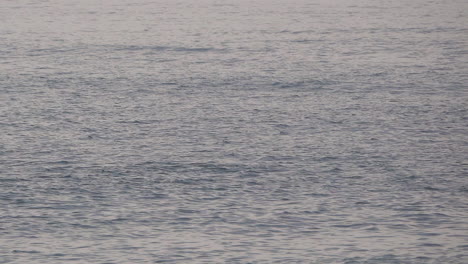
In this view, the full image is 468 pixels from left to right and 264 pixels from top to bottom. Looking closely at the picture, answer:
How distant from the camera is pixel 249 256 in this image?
873 centimetres

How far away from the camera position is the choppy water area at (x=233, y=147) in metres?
9.20

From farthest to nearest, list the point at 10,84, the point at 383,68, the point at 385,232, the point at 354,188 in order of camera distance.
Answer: the point at 383,68 < the point at 10,84 < the point at 354,188 < the point at 385,232

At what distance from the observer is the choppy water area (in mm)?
9203

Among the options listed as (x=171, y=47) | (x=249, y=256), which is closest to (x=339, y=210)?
(x=249, y=256)

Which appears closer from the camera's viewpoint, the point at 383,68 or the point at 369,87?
the point at 369,87

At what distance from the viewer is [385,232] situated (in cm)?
944

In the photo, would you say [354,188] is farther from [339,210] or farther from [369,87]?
[369,87]

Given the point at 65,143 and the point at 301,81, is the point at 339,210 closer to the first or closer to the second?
the point at 65,143

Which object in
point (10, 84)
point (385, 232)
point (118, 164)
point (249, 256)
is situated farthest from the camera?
point (10, 84)

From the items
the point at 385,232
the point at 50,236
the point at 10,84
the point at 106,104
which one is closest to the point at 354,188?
the point at 385,232

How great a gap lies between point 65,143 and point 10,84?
16.8ft

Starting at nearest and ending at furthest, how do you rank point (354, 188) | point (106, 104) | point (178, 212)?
point (178, 212), point (354, 188), point (106, 104)

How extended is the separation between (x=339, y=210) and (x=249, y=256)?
1.74 m

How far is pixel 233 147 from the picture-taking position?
13078mm
